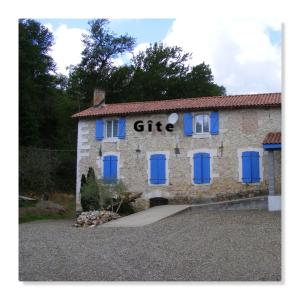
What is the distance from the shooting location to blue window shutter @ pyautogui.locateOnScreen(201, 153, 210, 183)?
12.9 meters

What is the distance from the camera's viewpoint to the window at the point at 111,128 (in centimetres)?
1389

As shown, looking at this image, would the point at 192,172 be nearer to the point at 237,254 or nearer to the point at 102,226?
the point at 102,226

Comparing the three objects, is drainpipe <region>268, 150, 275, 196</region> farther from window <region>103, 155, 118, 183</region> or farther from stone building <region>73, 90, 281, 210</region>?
window <region>103, 155, 118, 183</region>

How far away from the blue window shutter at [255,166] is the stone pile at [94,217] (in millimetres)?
3702

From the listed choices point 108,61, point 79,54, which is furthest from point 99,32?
point 108,61

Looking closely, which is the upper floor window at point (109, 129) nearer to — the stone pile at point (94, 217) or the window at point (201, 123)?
the window at point (201, 123)

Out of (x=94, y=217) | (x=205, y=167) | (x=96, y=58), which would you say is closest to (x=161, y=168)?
(x=205, y=167)

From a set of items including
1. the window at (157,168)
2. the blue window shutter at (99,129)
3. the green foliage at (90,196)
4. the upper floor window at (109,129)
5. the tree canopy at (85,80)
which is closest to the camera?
the tree canopy at (85,80)

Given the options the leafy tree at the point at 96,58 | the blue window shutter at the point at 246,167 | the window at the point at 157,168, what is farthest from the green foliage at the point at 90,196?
the blue window shutter at the point at 246,167

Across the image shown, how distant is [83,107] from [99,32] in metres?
5.83

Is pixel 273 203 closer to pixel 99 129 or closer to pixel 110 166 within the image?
pixel 110 166

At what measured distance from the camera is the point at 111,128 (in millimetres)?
14039

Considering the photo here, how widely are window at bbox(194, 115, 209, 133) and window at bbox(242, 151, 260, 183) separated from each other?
4.48 feet
